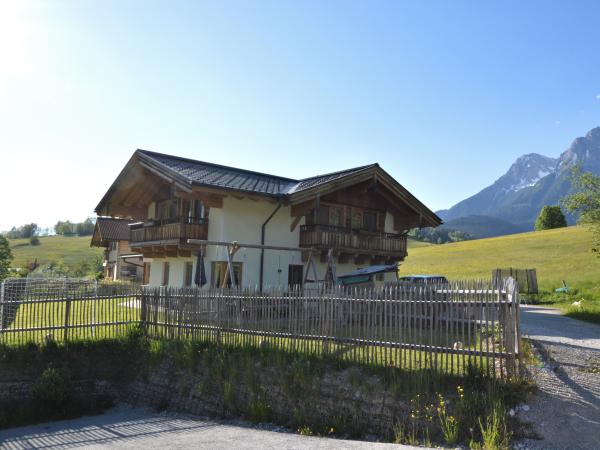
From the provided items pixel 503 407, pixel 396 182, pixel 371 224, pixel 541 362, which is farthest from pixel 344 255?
pixel 503 407

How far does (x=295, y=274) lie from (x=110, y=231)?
2691 centimetres

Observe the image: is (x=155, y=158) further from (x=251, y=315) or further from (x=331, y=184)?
(x=251, y=315)

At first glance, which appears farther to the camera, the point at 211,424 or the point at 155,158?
the point at 155,158

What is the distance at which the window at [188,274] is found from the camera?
22.1m

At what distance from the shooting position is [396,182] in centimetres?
2381

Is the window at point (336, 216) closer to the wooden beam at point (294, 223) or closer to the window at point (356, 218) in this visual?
the window at point (356, 218)

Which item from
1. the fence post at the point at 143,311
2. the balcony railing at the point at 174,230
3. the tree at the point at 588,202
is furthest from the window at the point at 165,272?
the tree at the point at 588,202

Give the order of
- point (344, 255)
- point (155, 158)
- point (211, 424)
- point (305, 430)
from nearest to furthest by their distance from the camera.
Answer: point (305, 430)
point (211, 424)
point (155, 158)
point (344, 255)

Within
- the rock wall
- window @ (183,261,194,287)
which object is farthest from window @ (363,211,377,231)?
the rock wall

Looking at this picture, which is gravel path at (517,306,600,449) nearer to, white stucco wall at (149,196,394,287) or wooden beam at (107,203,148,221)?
white stucco wall at (149,196,394,287)

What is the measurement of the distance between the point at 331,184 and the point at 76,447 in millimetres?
14448

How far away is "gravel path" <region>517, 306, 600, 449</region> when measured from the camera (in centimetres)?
713

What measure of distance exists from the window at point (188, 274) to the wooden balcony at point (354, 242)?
17.9 feet

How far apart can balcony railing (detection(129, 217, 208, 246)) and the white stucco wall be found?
45 cm
